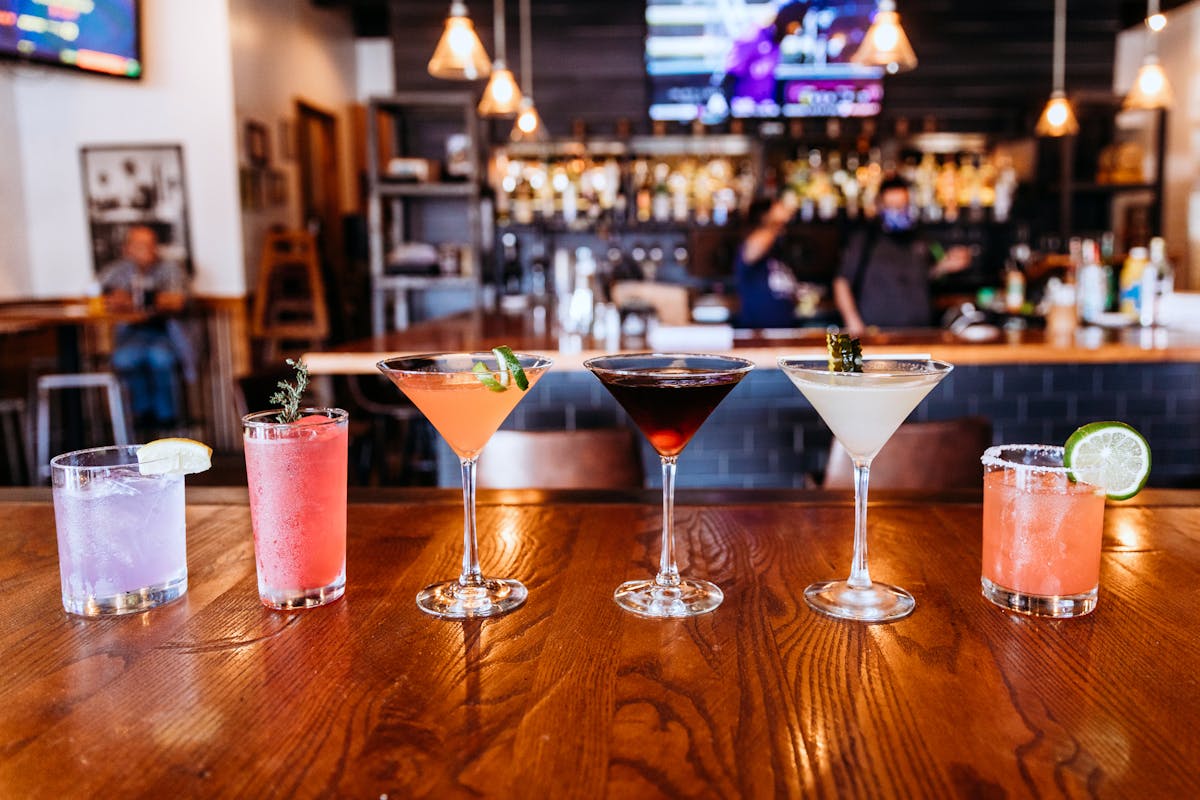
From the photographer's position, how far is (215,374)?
6742 mm

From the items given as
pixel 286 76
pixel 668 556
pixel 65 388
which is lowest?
pixel 65 388

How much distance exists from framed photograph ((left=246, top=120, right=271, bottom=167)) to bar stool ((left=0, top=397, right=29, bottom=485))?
2191 millimetres

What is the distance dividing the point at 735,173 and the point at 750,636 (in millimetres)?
6191

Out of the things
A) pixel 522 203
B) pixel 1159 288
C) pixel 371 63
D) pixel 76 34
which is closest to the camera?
pixel 1159 288

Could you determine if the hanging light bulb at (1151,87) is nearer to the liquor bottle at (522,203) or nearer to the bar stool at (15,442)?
the liquor bottle at (522,203)

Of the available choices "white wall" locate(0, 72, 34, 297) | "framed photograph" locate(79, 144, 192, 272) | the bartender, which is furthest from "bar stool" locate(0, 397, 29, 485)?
the bartender

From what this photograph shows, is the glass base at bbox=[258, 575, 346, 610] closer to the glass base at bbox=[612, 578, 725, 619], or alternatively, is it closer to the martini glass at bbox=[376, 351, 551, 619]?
the martini glass at bbox=[376, 351, 551, 619]

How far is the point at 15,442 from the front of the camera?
545 cm

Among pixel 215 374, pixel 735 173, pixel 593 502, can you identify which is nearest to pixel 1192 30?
pixel 735 173

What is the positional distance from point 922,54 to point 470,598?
6.88 metres

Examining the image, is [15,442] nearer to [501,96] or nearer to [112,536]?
[501,96]

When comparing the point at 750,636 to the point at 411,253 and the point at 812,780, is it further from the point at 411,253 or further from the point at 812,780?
the point at 411,253

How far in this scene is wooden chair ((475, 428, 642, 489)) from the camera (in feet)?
6.72

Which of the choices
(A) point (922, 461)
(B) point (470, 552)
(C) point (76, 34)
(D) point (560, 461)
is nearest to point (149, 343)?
(C) point (76, 34)
